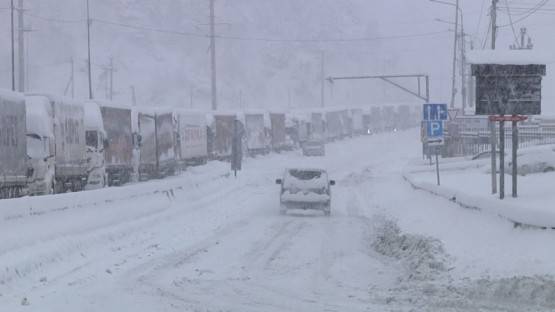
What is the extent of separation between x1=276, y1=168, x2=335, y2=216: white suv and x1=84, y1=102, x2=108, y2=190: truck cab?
9.51 metres

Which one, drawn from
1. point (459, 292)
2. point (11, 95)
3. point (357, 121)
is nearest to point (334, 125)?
point (357, 121)

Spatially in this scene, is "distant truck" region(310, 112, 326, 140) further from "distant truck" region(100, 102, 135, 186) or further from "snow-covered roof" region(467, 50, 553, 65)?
"snow-covered roof" region(467, 50, 553, 65)

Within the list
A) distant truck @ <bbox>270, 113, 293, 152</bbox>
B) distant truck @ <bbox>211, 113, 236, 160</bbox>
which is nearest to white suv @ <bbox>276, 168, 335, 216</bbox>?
distant truck @ <bbox>211, 113, 236, 160</bbox>

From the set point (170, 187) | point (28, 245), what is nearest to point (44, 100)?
point (170, 187)

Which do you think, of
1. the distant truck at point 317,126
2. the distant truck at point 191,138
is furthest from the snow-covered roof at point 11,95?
the distant truck at point 317,126

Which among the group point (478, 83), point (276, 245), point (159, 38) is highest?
point (159, 38)

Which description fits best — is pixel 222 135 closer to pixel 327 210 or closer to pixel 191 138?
pixel 191 138

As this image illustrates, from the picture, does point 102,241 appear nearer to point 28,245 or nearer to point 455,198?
point 28,245

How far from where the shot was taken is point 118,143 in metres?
41.7

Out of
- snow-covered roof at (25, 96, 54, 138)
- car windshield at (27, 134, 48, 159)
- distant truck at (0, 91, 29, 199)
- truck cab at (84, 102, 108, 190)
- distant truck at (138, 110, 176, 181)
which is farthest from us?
distant truck at (138, 110, 176, 181)

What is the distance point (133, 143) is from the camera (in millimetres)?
44312

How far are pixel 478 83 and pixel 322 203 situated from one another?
12.4 m

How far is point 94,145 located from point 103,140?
0.66 meters

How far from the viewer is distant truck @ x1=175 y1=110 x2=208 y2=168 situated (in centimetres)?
5384
